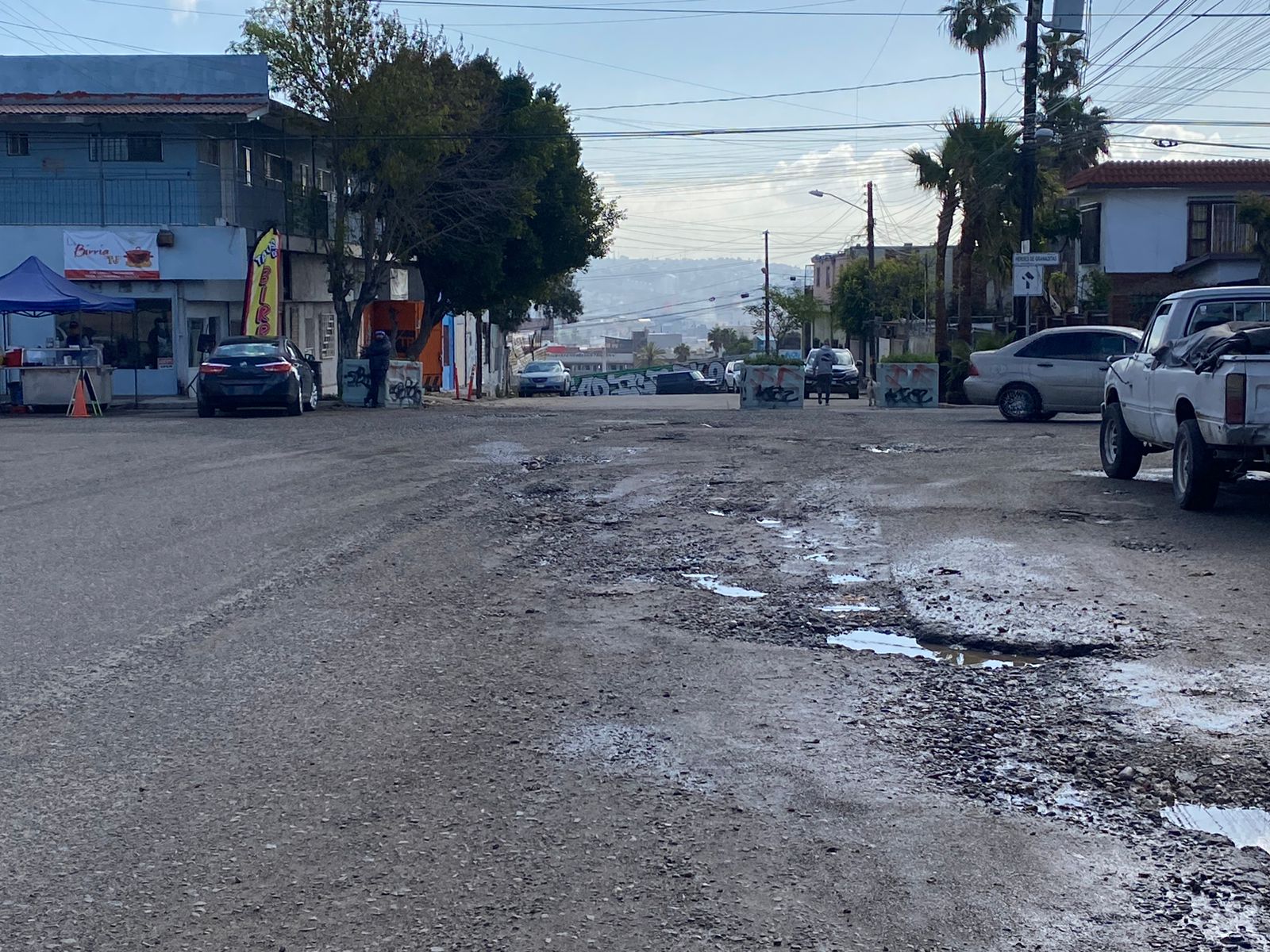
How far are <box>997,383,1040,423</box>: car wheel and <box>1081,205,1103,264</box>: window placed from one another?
2126 centimetres

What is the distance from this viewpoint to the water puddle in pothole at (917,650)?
7004 mm

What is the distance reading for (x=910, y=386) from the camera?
102 feet

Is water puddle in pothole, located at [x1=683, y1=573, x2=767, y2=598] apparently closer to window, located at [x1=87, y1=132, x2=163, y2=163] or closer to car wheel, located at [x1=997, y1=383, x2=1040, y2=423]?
car wheel, located at [x1=997, y1=383, x2=1040, y2=423]

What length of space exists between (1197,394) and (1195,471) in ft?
2.12

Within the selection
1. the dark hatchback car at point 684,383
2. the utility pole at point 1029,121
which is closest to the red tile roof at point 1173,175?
the utility pole at point 1029,121

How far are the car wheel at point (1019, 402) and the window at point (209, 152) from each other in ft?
69.7

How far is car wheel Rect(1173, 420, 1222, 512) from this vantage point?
11.6 metres

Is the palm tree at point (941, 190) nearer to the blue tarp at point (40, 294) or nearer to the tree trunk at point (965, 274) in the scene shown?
the tree trunk at point (965, 274)

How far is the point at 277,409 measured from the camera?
28.5m

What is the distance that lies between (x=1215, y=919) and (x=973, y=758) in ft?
5.01

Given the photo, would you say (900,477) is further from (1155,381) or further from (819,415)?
(819,415)

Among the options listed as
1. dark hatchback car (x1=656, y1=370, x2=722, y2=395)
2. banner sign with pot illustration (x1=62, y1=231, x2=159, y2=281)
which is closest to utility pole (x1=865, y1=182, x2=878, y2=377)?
dark hatchback car (x1=656, y1=370, x2=722, y2=395)

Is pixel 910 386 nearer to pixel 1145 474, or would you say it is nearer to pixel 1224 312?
pixel 1145 474

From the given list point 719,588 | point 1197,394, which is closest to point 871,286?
point 1197,394
